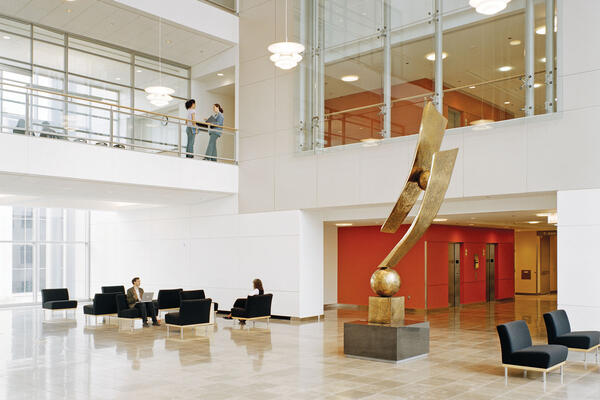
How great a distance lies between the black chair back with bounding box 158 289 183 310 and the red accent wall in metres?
6.06

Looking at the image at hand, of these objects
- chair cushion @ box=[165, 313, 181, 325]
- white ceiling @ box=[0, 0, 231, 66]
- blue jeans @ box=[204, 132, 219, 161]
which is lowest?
chair cushion @ box=[165, 313, 181, 325]

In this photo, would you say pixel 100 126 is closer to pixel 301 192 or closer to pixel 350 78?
pixel 301 192

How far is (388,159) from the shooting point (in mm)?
14039

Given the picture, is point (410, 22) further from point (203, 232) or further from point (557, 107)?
point (203, 232)

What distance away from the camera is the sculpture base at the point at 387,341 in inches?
365

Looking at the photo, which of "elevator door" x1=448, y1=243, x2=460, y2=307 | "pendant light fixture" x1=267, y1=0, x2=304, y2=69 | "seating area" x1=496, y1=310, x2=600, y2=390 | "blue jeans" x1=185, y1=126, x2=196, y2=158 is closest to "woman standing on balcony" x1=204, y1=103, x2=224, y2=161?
"blue jeans" x1=185, y1=126, x2=196, y2=158

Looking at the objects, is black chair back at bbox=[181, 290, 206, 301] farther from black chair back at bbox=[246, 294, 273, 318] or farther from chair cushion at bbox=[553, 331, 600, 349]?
chair cushion at bbox=[553, 331, 600, 349]

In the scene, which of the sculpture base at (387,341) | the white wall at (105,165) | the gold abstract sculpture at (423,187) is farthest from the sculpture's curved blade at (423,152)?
the white wall at (105,165)

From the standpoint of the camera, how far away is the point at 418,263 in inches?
704

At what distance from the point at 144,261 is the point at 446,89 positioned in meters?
12.6

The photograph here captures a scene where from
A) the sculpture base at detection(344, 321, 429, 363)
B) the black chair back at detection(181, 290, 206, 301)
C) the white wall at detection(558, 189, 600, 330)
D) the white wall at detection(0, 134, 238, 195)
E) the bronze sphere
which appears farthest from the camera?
the black chair back at detection(181, 290, 206, 301)

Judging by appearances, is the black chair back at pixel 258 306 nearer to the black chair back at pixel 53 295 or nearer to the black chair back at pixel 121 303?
the black chair back at pixel 121 303

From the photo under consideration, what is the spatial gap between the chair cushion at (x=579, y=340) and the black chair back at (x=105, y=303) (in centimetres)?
1077

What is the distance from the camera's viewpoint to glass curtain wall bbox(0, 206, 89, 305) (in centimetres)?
2192
